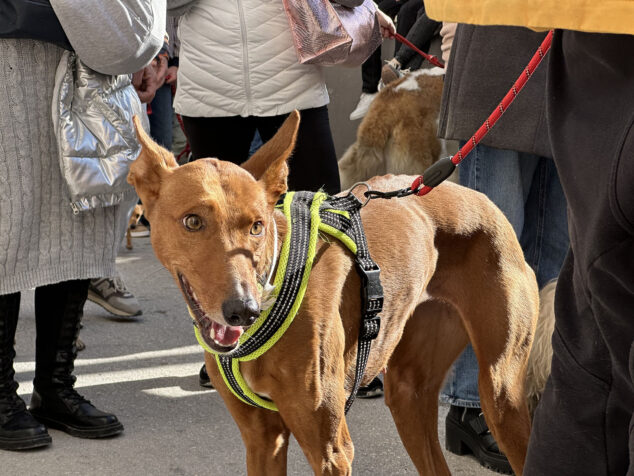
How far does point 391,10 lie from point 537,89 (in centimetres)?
427

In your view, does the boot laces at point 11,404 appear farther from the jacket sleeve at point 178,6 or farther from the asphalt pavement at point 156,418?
the jacket sleeve at point 178,6

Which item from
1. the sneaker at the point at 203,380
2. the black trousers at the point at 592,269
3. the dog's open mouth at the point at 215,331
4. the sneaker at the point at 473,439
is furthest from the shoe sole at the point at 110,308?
the black trousers at the point at 592,269

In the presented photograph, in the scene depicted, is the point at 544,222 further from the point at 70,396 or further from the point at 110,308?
the point at 110,308

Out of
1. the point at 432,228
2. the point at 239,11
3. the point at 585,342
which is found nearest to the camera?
the point at 585,342

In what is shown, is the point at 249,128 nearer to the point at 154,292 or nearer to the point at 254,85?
the point at 254,85

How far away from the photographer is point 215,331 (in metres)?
2.15

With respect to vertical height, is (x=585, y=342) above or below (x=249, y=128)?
above

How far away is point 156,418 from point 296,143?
1.38 metres

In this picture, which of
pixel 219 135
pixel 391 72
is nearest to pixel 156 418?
pixel 219 135

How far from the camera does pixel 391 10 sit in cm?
729

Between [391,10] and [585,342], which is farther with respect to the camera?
[391,10]

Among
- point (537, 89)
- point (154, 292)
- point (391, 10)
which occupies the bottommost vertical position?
point (154, 292)

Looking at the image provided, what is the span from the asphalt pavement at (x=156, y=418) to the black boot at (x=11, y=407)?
0.17 feet

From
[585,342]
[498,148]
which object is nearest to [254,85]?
[498,148]
